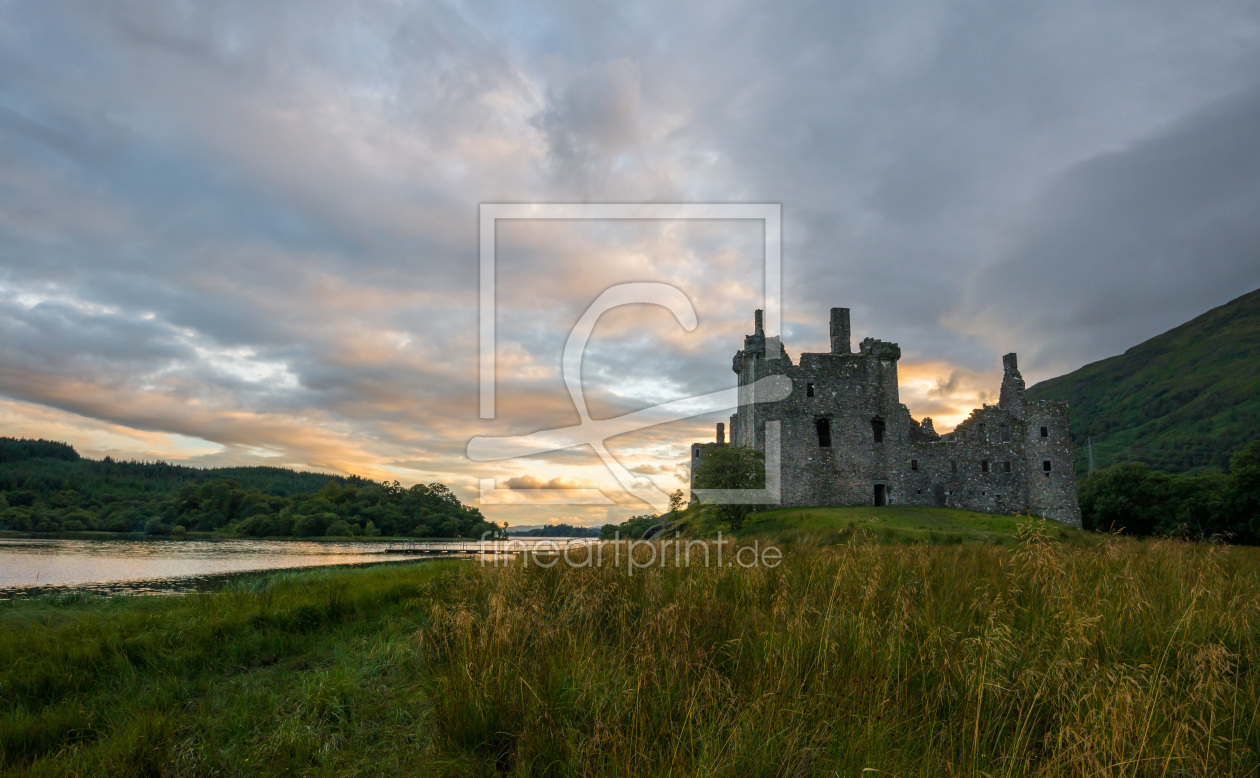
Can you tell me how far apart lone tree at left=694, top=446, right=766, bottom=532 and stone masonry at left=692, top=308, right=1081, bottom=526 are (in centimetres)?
412

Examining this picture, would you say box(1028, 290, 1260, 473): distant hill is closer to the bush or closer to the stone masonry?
the stone masonry

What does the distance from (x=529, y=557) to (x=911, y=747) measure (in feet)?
25.1

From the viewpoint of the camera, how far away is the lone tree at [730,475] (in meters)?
31.9

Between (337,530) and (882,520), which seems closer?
(882,520)

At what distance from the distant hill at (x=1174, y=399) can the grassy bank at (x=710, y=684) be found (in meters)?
113

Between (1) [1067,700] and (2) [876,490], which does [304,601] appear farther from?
(2) [876,490]

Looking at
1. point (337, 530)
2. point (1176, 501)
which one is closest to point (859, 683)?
point (1176, 501)

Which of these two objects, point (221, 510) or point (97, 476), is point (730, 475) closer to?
point (221, 510)

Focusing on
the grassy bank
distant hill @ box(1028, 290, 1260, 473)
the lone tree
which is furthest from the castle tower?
distant hill @ box(1028, 290, 1260, 473)

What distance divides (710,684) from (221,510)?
83862mm

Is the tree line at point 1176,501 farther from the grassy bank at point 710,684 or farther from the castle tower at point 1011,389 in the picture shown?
the grassy bank at point 710,684

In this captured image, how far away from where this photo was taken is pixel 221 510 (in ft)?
228

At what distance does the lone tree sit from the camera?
3186 centimetres

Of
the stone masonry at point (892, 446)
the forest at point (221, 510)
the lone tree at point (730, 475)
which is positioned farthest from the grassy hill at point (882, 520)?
the forest at point (221, 510)
